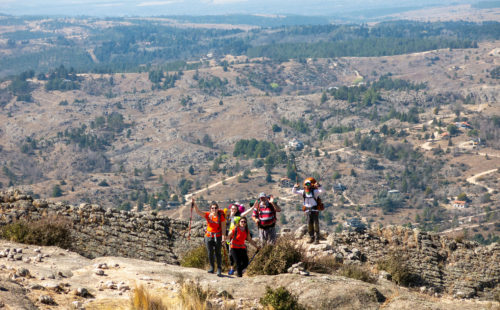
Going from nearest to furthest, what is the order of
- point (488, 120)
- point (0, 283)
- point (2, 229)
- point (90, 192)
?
point (0, 283) → point (2, 229) → point (90, 192) → point (488, 120)

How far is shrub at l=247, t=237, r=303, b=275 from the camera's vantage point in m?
15.6

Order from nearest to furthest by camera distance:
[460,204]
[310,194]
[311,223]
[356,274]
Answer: [356,274] < [310,194] < [311,223] < [460,204]

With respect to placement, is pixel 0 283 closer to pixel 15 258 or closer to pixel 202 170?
pixel 15 258

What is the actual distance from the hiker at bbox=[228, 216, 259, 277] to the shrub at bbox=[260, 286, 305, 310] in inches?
125

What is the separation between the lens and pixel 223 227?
15680 millimetres

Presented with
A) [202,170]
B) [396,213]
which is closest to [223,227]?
[396,213]

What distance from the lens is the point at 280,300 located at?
12273 millimetres

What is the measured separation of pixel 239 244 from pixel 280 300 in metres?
3.58

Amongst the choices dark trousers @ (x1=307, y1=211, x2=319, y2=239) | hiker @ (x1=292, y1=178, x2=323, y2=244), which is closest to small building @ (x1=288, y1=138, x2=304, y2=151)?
dark trousers @ (x1=307, y1=211, x2=319, y2=239)

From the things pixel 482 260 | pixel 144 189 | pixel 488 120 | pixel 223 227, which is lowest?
pixel 144 189

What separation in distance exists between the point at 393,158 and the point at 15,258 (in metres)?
156

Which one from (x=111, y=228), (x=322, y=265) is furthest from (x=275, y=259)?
(x=111, y=228)

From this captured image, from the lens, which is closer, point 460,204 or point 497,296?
point 497,296

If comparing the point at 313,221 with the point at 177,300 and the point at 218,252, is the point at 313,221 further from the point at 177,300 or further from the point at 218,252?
the point at 177,300
